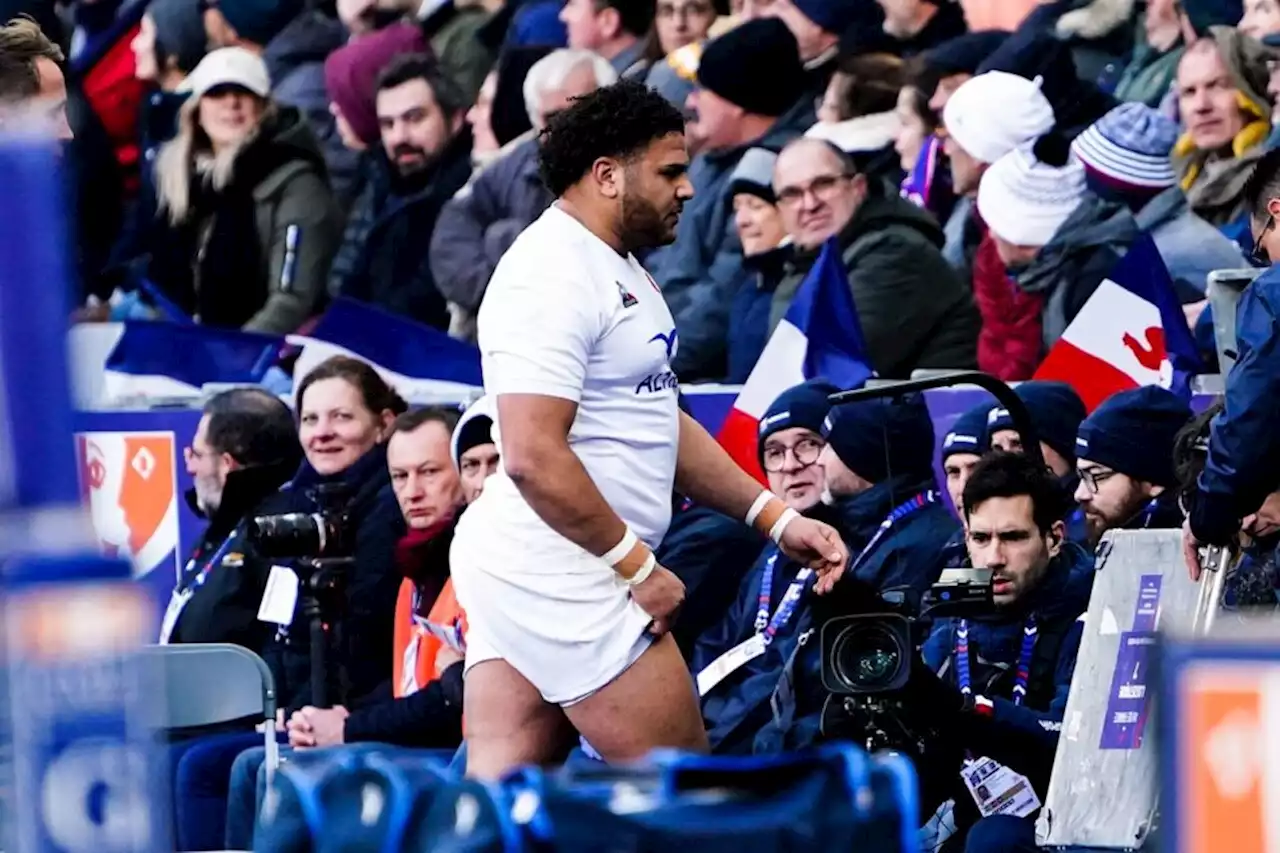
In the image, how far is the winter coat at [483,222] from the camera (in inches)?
387

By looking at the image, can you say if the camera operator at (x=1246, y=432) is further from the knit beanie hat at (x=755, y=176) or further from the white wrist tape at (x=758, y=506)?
the knit beanie hat at (x=755, y=176)

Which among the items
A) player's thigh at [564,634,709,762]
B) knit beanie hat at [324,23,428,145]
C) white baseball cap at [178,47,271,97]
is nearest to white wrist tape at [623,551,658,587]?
player's thigh at [564,634,709,762]

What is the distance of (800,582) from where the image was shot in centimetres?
659

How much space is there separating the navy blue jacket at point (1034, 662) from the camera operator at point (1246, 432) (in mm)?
683

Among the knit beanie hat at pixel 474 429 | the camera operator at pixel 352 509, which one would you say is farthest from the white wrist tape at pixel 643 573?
the camera operator at pixel 352 509

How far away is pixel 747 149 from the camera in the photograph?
8961 mm

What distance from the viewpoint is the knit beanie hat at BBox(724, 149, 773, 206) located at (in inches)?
343

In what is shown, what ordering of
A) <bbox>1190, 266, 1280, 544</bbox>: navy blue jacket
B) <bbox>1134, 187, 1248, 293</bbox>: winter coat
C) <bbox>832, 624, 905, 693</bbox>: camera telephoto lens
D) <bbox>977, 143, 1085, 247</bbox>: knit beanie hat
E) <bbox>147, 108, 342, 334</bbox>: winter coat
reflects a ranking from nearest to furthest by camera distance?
<bbox>1190, 266, 1280, 544</bbox>: navy blue jacket → <bbox>832, 624, 905, 693</bbox>: camera telephoto lens → <bbox>1134, 187, 1248, 293</bbox>: winter coat → <bbox>977, 143, 1085, 247</bbox>: knit beanie hat → <bbox>147, 108, 342, 334</bbox>: winter coat

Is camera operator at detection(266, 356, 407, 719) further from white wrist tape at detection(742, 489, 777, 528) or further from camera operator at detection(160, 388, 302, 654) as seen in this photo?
white wrist tape at detection(742, 489, 777, 528)

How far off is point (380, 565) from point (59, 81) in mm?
1963

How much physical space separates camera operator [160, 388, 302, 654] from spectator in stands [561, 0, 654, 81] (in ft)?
7.61

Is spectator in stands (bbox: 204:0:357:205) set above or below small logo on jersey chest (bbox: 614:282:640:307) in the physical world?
above

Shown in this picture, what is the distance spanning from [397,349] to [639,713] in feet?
13.8

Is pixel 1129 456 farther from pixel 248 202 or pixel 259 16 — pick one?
pixel 259 16
